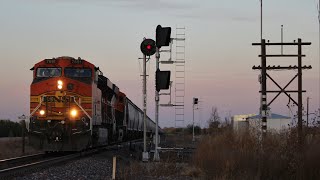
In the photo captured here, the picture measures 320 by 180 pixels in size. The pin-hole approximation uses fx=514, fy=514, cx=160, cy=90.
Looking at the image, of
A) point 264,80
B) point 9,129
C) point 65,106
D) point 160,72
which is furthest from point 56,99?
point 9,129

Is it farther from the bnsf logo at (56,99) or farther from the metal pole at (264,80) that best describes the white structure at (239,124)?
the bnsf logo at (56,99)

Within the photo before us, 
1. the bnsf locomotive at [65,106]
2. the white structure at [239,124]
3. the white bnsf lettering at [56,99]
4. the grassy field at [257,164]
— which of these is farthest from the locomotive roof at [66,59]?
the grassy field at [257,164]

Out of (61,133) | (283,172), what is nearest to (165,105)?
(61,133)

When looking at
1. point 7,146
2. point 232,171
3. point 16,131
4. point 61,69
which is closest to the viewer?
point 232,171

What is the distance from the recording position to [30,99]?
21.7 m

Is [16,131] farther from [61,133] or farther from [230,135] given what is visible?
[230,135]

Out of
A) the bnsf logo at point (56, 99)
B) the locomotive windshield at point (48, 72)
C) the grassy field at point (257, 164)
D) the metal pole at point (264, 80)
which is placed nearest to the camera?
the grassy field at point (257, 164)

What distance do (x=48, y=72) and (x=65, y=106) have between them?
78.2 inches

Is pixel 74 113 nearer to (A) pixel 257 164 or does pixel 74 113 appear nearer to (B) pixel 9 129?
(A) pixel 257 164

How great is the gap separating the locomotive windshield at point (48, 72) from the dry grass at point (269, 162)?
9.10 meters

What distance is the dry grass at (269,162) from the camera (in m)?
11.1

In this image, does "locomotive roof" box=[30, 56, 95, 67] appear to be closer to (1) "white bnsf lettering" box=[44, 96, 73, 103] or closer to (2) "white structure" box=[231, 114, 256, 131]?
(1) "white bnsf lettering" box=[44, 96, 73, 103]

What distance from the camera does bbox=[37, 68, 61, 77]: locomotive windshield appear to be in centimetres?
2205

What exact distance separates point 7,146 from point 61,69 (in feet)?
31.9
